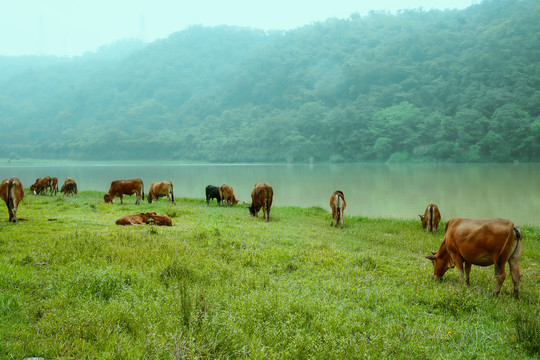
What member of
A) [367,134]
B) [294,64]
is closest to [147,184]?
[367,134]

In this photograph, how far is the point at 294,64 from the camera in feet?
476

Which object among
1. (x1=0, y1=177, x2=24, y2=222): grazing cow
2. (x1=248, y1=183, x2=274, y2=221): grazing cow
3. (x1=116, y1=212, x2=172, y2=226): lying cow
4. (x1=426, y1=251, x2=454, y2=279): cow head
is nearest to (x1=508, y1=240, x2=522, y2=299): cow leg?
(x1=426, y1=251, x2=454, y2=279): cow head

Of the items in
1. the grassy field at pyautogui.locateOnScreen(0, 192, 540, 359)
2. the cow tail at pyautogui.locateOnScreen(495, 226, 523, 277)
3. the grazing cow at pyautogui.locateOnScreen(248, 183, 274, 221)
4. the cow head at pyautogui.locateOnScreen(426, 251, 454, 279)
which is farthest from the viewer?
the grazing cow at pyautogui.locateOnScreen(248, 183, 274, 221)

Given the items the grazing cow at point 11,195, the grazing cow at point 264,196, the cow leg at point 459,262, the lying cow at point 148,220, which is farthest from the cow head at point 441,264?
the grazing cow at point 11,195

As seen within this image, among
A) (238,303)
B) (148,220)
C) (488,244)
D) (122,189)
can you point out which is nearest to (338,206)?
(148,220)

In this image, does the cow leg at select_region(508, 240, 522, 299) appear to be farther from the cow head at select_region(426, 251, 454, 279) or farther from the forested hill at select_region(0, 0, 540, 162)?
the forested hill at select_region(0, 0, 540, 162)

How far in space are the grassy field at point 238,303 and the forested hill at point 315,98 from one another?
70.7m

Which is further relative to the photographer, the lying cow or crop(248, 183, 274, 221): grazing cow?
crop(248, 183, 274, 221): grazing cow

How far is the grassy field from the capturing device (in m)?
3.54

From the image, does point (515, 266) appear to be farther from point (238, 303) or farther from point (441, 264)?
point (238, 303)

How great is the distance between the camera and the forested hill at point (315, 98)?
7481 cm

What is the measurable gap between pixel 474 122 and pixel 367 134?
77.0ft

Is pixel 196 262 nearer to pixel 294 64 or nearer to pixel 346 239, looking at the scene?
pixel 346 239

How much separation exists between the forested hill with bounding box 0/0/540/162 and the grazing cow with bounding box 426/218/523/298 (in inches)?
2753
